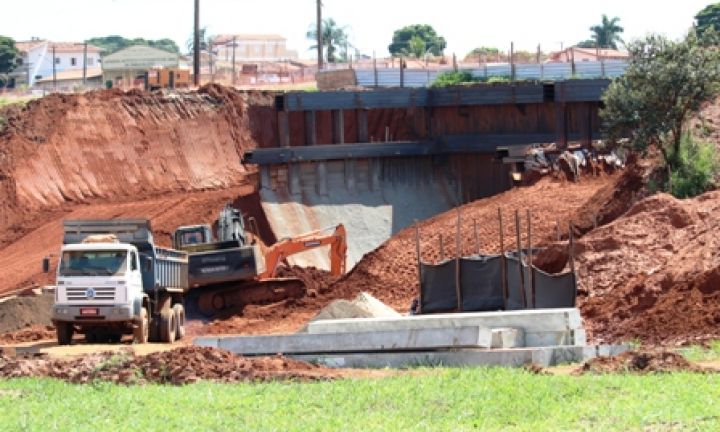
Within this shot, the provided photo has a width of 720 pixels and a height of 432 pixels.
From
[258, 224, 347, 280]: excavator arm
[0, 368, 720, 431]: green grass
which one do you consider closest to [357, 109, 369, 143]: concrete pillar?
[258, 224, 347, 280]: excavator arm

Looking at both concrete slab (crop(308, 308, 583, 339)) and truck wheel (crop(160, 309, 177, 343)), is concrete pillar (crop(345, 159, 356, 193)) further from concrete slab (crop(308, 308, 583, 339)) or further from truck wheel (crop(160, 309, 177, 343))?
concrete slab (crop(308, 308, 583, 339))

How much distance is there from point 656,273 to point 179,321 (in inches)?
477

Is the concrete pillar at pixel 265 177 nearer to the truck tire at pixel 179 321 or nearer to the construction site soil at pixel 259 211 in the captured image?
the construction site soil at pixel 259 211

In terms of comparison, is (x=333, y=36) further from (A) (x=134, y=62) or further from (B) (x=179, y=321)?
(B) (x=179, y=321)

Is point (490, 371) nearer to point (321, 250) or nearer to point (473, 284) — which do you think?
point (473, 284)

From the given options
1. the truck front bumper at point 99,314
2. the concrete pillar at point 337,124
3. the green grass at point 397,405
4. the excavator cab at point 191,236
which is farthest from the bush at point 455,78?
the green grass at point 397,405

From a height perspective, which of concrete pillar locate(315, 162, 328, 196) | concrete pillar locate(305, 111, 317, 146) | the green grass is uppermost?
concrete pillar locate(305, 111, 317, 146)

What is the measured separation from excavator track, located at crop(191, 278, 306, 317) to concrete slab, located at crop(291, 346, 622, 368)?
1691 cm

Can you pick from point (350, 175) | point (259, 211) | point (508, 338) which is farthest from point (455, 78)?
point (508, 338)

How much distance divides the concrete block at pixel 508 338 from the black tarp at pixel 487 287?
17.0 ft

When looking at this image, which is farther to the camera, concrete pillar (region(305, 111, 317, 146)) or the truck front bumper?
concrete pillar (region(305, 111, 317, 146))

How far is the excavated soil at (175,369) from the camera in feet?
72.1

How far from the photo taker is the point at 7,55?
140125 millimetres

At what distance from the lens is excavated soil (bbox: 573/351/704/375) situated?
20.9 m
